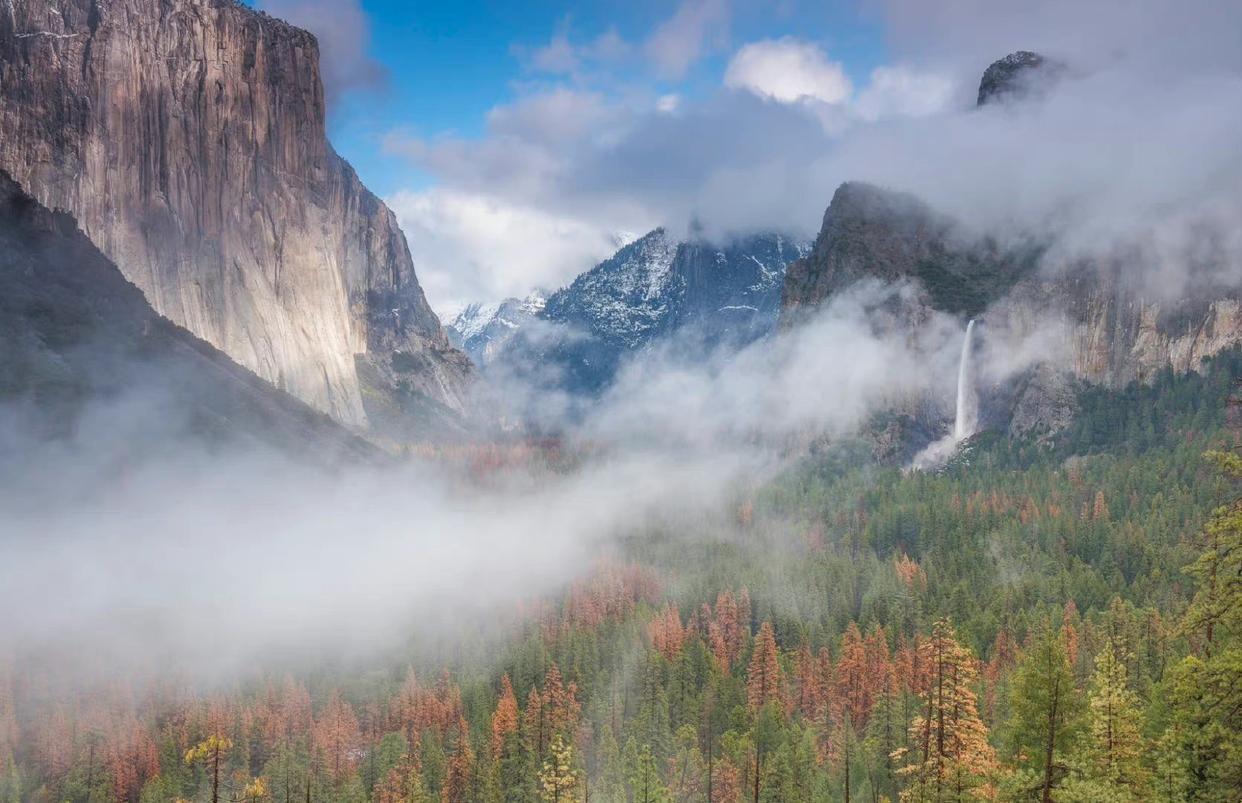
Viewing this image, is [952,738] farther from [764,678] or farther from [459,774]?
[764,678]

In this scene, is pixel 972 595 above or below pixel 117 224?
below

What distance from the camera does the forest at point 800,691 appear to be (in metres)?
31.5

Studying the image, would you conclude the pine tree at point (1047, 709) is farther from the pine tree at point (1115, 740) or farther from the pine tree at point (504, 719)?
the pine tree at point (504, 719)

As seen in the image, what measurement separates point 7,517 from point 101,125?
92.1m

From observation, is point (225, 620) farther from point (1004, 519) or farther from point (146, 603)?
point (1004, 519)

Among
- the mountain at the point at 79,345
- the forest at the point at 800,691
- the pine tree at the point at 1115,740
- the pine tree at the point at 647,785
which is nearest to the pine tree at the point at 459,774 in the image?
the forest at the point at 800,691

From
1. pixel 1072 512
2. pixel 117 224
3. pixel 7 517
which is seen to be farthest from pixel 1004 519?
pixel 117 224

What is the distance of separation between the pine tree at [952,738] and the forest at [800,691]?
14 cm

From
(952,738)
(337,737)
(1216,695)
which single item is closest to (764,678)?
(337,737)

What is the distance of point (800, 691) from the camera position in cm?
10075

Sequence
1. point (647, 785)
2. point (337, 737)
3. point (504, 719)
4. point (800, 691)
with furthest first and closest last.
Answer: point (800, 691), point (337, 737), point (504, 719), point (647, 785)

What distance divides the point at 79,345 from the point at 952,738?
189351 millimetres

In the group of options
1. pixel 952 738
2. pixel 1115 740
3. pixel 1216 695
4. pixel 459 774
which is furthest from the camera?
pixel 459 774

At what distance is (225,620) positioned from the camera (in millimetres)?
138750
